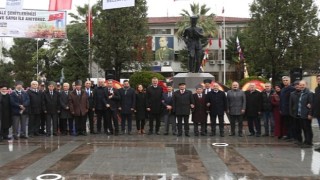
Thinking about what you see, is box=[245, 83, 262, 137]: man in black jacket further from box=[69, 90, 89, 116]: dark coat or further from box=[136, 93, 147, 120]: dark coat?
box=[69, 90, 89, 116]: dark coat

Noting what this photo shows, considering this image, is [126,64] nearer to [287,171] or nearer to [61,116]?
[61,116]

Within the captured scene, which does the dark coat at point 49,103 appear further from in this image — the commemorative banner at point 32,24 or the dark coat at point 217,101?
the commemorative banner at point 32,24

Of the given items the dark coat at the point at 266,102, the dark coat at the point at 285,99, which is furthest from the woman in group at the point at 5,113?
the dark coat at the point at 285,99

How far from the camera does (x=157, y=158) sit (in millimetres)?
9172

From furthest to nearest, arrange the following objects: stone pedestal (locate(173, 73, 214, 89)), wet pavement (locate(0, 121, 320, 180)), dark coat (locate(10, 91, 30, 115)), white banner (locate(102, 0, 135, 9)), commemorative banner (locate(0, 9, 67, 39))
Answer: commemorative banner (locate(0, 9, 67, 39)), stone pedestal (locate(173, 73, 214, 89)), white banner (locate(102, 0, 135, 9)), dark coat (locate(10, 91, 30, 115)), wet pavement (locate(0, 121, 320, 180))

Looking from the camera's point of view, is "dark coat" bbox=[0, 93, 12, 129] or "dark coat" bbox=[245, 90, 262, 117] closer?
"dark coat" bbox=[0, 93, 12, 129]

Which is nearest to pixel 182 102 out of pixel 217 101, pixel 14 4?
pixel 217 101

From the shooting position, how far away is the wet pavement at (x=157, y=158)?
7637 millimetres

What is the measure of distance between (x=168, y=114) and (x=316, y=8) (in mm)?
14324

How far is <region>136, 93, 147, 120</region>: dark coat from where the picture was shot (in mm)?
13516

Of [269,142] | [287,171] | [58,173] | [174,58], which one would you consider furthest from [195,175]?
[174,58]

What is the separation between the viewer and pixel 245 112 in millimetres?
13219

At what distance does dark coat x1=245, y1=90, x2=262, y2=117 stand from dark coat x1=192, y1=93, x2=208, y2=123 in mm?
1352

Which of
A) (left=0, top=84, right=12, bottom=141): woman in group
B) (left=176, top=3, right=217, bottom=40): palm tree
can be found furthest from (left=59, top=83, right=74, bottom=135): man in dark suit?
(left=176, top=3, right=217, bottom=40): palm tree
